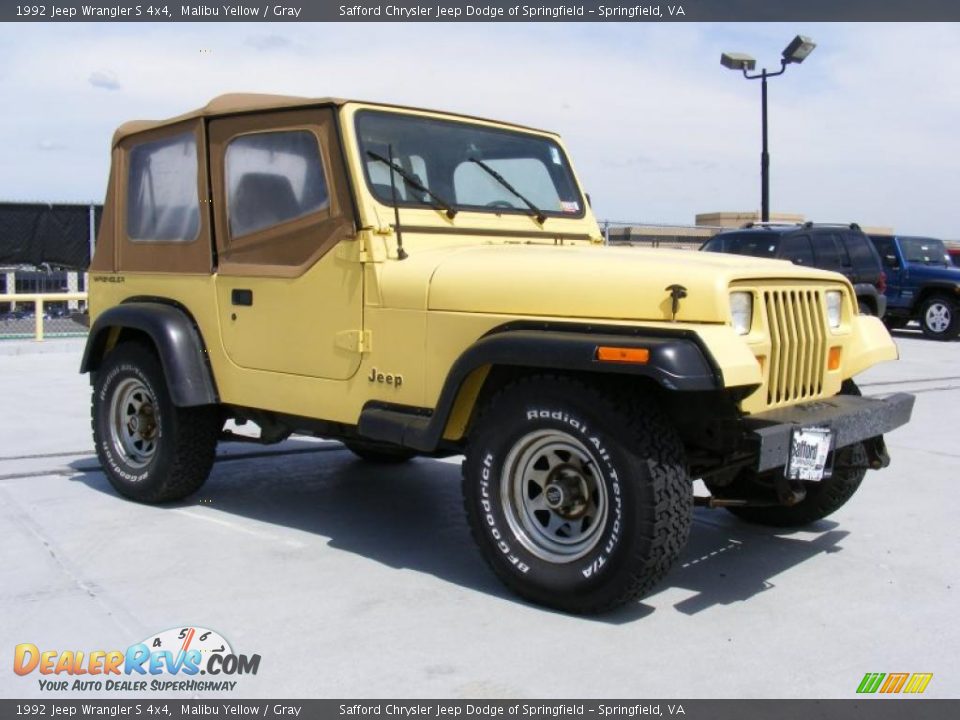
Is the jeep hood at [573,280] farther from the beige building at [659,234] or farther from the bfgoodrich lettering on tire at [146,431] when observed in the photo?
the beige building at [659,234]

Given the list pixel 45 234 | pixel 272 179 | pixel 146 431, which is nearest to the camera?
pixel 272 179

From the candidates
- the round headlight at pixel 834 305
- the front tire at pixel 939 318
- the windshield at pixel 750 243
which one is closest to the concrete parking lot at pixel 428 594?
the round headlight at pixel 834 305

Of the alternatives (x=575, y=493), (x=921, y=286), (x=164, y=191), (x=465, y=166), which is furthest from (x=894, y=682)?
(x=921, y=286)

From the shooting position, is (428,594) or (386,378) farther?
(386,378)

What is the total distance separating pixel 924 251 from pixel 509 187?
15062 mm

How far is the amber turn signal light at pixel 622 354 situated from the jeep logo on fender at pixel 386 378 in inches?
42.8

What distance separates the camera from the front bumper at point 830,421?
3578 mm

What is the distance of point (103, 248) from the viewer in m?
5.94

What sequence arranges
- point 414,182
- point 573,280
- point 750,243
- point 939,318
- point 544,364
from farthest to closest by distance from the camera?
point 939,318
point 750,243
point 414,182
point 573,280
point 544,364

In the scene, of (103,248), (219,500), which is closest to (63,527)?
(219,500)

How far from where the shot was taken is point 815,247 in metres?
14.3

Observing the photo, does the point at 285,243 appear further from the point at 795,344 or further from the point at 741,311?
the point at 795,344

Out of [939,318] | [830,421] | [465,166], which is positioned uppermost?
[465,166]
